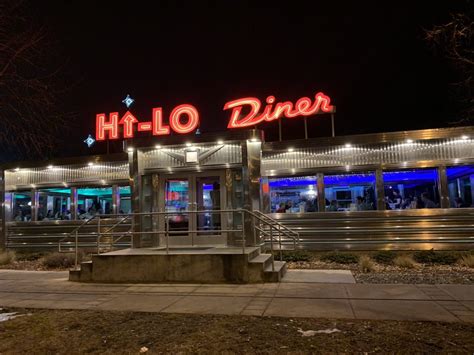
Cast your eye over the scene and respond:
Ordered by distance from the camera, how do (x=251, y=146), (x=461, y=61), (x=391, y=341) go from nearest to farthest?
(x=391, y=341) → (x=461, y=61) → (x=251, y=146)

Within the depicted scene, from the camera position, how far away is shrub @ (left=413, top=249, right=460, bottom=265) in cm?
1131

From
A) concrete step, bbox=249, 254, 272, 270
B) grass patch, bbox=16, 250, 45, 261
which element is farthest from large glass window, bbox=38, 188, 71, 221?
concrete step, bbox=249, 254, 272, 270

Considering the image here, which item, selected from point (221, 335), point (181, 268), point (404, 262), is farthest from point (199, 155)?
point (221, 335)

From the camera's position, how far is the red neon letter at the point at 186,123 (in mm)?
13734

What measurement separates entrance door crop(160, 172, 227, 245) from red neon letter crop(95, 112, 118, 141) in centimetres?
289

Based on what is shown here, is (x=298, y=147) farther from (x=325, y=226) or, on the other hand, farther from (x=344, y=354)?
(x=344, y=354)

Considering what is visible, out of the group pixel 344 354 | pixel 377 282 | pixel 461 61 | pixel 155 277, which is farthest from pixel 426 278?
pixel 155 277

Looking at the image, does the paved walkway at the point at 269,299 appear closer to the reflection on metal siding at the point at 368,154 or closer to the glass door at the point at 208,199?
the glass door at the point at 208,199

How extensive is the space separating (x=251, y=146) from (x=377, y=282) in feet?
18.7

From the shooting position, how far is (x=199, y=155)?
1352 cm

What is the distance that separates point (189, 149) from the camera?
44.6 feet

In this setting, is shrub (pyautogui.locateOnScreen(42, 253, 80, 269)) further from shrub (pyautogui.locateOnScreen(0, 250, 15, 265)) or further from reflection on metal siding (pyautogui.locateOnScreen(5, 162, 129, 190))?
reflection on metal siding (pyautogui.locateOnScreen(5, 162, 129, 190))

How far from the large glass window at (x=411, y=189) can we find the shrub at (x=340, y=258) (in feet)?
6.86

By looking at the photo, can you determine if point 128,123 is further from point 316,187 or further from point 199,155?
point 316,187
